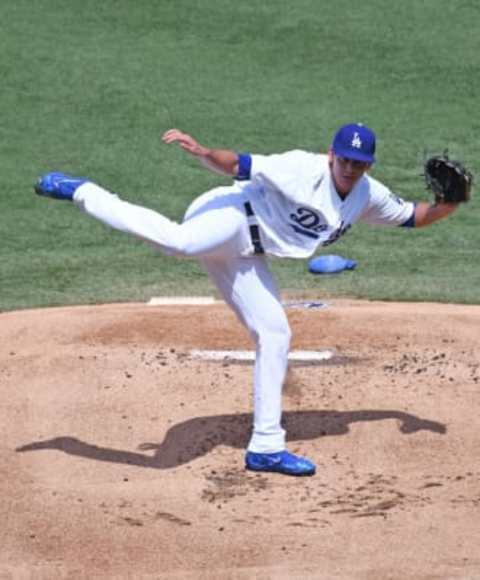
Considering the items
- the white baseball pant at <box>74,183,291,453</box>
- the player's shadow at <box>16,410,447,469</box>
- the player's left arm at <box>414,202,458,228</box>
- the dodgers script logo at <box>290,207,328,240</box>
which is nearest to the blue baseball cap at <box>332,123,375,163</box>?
the dodgers script logo at <box>290,207,328,240</box>

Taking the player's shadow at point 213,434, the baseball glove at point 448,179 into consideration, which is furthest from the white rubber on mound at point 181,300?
the baseball glove at point 448,179

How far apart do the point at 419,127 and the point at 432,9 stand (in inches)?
123

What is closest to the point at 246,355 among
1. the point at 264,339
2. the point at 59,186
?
the point at 264,339

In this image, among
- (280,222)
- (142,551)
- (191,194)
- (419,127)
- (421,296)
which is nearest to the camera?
(142,551)

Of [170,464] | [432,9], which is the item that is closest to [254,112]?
[432,9]

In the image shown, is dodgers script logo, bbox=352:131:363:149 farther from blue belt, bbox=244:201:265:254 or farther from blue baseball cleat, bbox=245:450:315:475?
blue baseball cleat, bbox=245:450:315:475

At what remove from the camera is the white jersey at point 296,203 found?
7.67 metres

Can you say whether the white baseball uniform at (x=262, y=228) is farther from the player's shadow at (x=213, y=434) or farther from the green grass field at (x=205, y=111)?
the green grass field at (x=205, y=111)

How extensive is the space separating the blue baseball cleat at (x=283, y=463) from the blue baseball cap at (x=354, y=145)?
159 centimetres

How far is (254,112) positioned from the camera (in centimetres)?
1675

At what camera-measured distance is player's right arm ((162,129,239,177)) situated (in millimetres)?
7512

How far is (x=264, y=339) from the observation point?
312 inches

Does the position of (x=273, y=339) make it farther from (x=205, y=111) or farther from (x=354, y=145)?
(x=205, y=111)

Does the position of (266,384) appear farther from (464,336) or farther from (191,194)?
(191,194)
